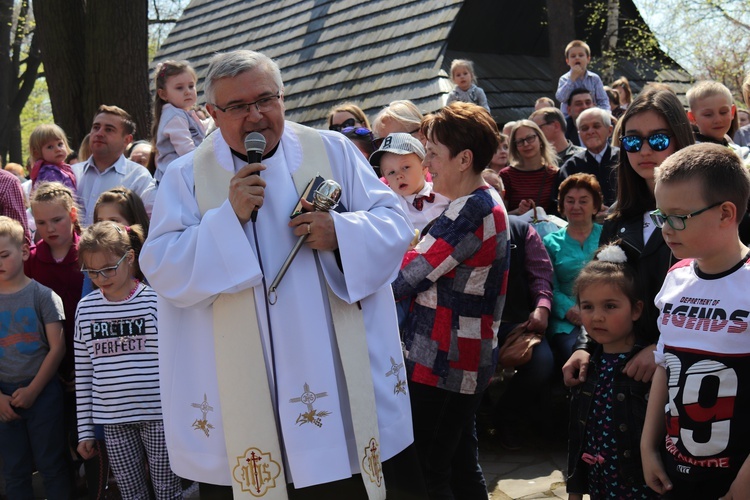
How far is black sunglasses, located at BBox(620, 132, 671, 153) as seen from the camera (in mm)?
3174

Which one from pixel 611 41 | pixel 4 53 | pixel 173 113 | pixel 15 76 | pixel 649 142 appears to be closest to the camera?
pixel 649 142

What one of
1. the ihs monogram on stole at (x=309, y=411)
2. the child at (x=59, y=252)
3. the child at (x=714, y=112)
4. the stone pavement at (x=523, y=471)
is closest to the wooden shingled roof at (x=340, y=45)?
the child at (x=714, y=112)

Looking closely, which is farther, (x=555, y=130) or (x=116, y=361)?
(x=555, y=130)

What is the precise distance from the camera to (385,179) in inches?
209

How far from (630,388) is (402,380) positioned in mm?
1036

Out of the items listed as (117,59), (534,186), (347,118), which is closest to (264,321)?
(347,118)

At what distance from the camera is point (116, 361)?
4426 millimetres

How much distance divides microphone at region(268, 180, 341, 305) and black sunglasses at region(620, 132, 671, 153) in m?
1.18

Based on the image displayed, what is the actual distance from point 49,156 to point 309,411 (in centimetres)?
469

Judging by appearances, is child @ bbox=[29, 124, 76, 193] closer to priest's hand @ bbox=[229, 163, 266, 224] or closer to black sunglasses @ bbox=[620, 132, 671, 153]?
priest's hand @ bbox=[229, 163, 266, 224]

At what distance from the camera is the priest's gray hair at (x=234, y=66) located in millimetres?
2773

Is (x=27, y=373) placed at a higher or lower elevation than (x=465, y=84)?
lower

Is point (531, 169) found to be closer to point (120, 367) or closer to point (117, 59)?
point (120, 367)

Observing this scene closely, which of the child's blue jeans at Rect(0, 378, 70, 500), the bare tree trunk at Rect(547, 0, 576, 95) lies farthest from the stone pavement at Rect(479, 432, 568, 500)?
the bare tree trunk at Rect(547, 0, 576, 95)
